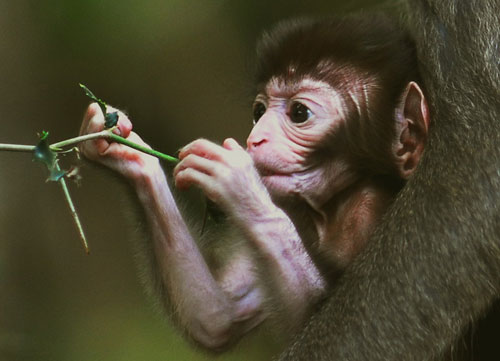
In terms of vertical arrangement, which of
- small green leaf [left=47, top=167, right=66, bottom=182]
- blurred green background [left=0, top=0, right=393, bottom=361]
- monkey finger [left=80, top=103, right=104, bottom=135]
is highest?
blurred green background [left=0, top=0, right=393, bottom=361]

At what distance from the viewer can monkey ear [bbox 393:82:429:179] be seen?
5.61 metres

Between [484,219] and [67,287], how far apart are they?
13.8 ft

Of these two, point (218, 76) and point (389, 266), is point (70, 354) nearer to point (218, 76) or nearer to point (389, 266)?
point (218, 76)

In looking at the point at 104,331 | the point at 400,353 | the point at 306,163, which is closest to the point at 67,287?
the point at 104,331

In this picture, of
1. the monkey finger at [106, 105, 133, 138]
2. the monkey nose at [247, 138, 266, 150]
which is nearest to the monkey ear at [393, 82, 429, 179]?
the monkey nose at [247, 138, 266, 150]

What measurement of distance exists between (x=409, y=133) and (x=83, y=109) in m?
3.90

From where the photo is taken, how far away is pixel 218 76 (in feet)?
30.3

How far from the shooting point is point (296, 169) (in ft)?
18.6

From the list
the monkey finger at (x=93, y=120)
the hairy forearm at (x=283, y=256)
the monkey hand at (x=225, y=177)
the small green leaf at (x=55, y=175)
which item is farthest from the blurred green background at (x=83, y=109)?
the small green leaf at (x=55, y=175)

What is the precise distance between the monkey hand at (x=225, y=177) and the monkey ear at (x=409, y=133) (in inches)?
25.9

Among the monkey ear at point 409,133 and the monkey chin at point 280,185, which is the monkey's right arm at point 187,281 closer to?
the monkey chin at point 280,185

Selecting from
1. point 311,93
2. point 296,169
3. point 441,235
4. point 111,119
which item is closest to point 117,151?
point 111,119

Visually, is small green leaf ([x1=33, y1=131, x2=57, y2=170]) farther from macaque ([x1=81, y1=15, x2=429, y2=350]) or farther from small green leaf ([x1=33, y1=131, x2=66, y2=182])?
macaque ([x1=81, y1=15, x2=429, y2=350])

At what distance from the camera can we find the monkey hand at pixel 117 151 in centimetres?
547
